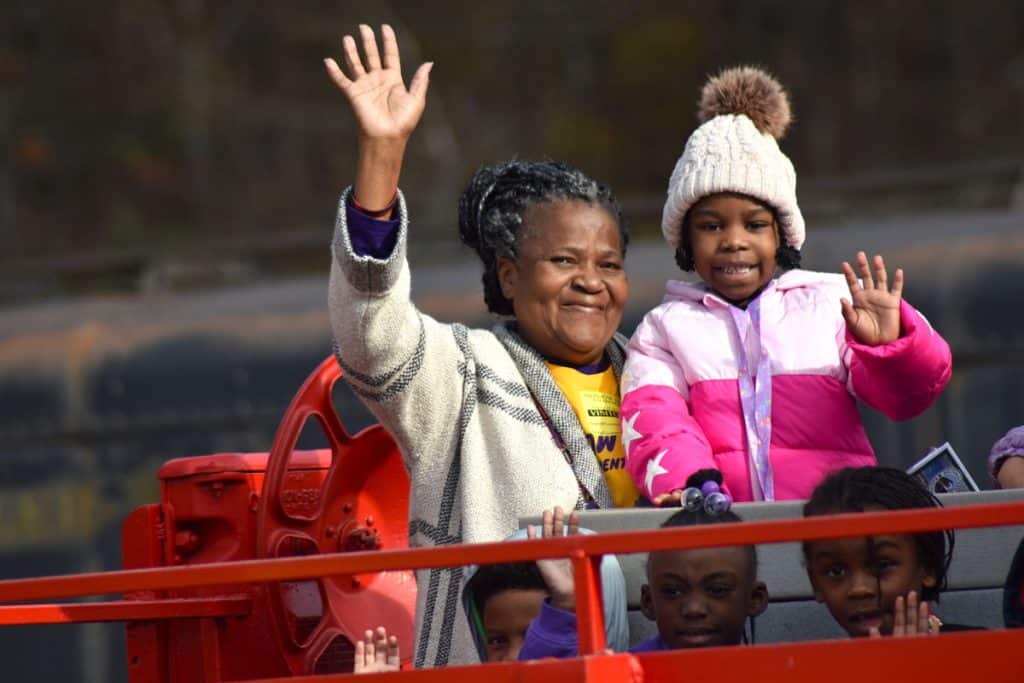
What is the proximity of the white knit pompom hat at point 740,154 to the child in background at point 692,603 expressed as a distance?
3.15ft

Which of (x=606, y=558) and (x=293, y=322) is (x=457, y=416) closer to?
(x=606, y=558)

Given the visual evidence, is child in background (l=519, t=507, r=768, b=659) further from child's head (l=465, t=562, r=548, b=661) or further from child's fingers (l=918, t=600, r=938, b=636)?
child's fingers (l=918, t=600, r=938, b=636)

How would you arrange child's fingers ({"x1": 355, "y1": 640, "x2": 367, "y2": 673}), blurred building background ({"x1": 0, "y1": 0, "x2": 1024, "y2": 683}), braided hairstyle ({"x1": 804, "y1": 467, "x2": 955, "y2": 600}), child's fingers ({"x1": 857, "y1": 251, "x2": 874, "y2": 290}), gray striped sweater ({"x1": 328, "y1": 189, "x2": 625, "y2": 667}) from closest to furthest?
braided hairstyle ({"x1": 804, "y1": 467, "x2": 955, "y2": 600}), child's fingers ({"x1": 355, "y1": 640, "x2": 367, "y2": 673}), child's fingers ({"x1": 857, "y1": 251, "x2": 874, "y2": 290}), gray striped sweater ({"x1": 328, "y1": 189, "x2": 625, "y2": 667}), blurred building background ({"x1": 0, "y1": 0, "x2": 1024, "y2": 683})

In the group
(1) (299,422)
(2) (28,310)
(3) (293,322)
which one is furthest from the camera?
(2) (28,310)

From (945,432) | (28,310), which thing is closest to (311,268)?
(28,310)

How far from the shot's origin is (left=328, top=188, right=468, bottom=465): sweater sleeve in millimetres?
3568

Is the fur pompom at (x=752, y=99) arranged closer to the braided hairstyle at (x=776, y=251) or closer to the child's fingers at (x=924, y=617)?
the braided hairstyle at (x=776, y=251)

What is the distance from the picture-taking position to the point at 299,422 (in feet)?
14.1

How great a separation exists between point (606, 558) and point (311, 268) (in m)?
7.33

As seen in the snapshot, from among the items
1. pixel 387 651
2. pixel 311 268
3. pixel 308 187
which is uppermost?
pixel 308 187

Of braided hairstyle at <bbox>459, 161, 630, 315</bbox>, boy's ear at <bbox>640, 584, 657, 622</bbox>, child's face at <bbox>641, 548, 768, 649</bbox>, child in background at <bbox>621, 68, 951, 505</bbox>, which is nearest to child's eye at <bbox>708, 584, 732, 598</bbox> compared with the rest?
child's face at <bbox>641, 548, 768, 649</bbox>

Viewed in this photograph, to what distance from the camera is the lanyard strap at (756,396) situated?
3758 mm

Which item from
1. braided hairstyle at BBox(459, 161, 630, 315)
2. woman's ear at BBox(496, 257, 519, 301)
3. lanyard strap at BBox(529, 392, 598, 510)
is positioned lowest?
lanyard strap at BBox(529, 392, 598, 510)

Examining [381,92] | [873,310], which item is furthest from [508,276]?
[873,310]
